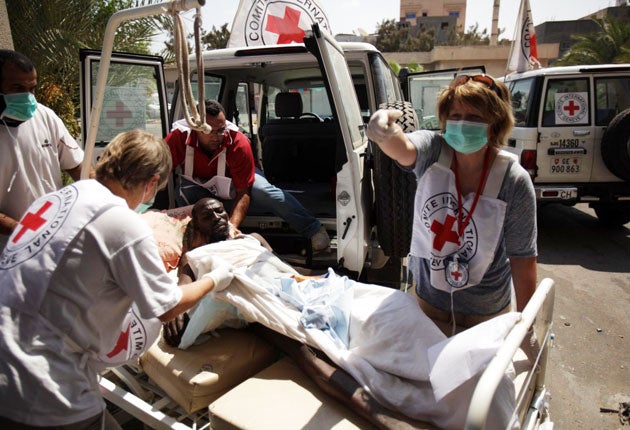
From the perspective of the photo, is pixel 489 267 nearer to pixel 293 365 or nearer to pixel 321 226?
pixel 293 365

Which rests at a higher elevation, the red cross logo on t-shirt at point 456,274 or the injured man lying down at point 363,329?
the red cross logo on t-shirt at point 456,274

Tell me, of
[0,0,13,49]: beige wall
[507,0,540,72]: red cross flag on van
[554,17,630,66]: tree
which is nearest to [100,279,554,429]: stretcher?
[0,0,13,49]: beige wall

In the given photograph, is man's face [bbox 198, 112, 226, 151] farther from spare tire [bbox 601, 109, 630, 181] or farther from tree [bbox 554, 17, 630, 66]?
tree [bbox 554, 17, 630, 66]

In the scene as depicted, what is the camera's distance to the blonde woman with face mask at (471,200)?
1.89m

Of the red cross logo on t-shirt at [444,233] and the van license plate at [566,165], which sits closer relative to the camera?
the red cross logo on t-shirt at [444,233]

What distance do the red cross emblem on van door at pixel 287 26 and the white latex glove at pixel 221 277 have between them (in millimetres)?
3200

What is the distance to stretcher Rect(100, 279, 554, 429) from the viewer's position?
71.3 inches

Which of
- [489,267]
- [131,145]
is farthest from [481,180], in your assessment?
[131,145]

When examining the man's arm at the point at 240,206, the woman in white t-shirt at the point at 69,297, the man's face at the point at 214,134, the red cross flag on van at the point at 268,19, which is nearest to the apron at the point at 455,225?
the woman in white t-shirt at the point at 69,297

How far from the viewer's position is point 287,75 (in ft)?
17.7

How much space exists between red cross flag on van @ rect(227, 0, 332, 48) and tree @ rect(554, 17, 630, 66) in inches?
646

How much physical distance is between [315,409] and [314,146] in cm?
394

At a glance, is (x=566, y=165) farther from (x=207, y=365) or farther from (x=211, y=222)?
(x=207, y=365)

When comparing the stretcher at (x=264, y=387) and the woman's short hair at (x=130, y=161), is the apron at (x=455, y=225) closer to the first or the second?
the stretcher at (x=264, y=387)
